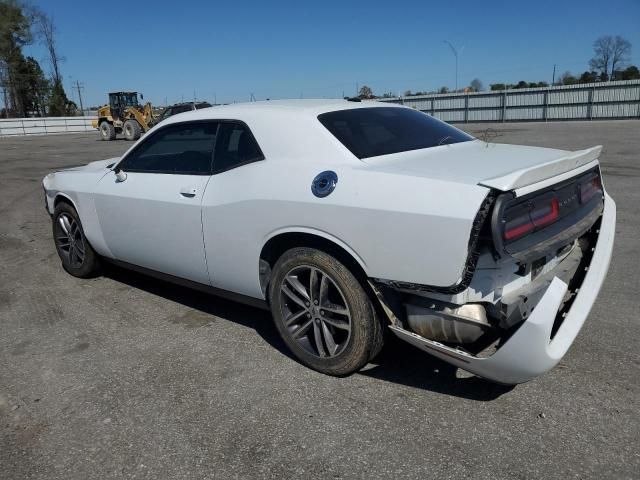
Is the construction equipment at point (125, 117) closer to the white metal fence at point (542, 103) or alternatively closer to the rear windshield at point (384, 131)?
the white metal fence at point (542, 103)

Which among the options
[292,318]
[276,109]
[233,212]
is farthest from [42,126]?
[292,318]

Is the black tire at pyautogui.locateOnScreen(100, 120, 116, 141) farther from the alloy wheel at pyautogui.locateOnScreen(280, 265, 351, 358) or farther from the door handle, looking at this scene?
the alloy wheel at pyautogui.locateOnScreen(280, 265, 351, 358)

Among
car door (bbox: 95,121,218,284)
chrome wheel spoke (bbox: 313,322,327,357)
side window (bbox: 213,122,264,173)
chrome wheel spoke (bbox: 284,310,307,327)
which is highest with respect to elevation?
side window (bbox: 213,122,264,173)

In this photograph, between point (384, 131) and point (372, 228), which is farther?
point (384, 131)

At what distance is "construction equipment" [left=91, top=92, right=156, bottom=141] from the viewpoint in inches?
1124

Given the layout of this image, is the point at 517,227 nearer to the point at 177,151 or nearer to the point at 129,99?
the point at 177,151

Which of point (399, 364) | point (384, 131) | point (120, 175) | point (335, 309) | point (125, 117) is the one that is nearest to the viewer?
point (335, 309)

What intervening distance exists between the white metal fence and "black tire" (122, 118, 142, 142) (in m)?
18.1

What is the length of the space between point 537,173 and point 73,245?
13.7ft

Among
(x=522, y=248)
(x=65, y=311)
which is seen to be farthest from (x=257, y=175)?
(x=65, y=311)

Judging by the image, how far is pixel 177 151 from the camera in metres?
4.01

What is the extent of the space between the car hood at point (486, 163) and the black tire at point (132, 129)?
2765 cm

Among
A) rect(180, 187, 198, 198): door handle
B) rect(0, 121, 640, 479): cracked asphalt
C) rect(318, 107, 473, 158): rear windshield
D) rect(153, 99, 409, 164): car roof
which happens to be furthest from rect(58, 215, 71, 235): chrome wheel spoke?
rect(318, 107, 473, 158): rear windshield

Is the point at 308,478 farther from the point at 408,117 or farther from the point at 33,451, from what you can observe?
the point at 408,117
